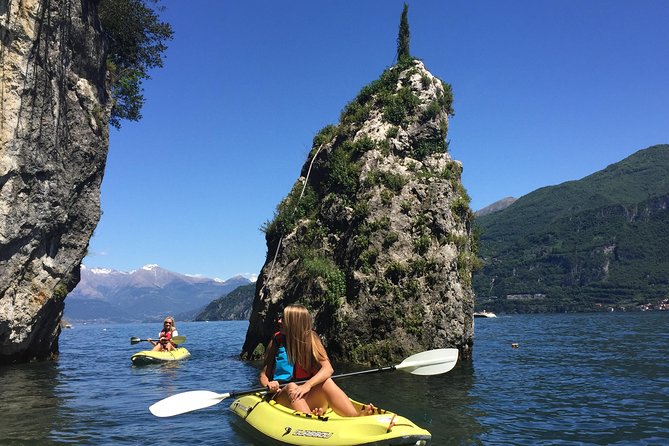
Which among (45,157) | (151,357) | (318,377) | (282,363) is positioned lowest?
(151,357)

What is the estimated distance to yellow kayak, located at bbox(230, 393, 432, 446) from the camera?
7.93m

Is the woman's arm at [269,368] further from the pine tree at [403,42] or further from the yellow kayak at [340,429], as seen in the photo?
the pine tree at [403,42]

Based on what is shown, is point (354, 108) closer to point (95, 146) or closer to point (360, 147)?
point (360, 147)

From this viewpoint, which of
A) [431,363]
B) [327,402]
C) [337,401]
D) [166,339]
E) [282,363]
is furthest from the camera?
[166,339]

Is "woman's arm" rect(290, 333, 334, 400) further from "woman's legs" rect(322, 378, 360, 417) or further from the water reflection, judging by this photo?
the water reflection

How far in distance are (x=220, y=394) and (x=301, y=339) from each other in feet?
9.91

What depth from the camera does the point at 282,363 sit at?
9.70 metres

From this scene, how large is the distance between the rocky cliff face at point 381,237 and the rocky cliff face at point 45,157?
991cm

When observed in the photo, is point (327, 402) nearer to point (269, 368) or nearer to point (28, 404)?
point (269, 368)

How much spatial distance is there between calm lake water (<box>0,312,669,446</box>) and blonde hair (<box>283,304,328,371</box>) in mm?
1961

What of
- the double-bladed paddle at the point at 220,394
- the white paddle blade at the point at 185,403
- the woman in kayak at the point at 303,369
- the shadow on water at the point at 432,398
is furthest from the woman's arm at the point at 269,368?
the shadow on water at the point at 432,398

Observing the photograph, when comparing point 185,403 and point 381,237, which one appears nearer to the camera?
point 185,403

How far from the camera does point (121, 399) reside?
48.4 feet

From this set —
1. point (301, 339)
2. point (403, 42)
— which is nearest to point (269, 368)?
point (301, 339)
